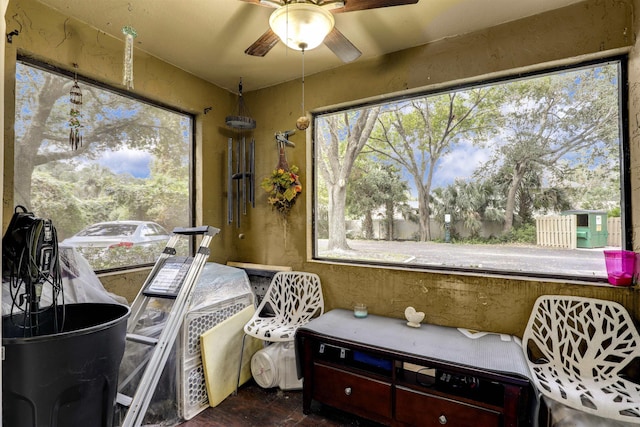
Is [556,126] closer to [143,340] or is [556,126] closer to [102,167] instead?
[143,340]

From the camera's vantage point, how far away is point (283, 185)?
9.40ft

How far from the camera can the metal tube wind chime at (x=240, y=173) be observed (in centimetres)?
305

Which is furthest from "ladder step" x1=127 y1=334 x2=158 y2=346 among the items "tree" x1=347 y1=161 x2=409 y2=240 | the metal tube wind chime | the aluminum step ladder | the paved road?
"tree" x1=347 y1=161 x2=409 y2=240

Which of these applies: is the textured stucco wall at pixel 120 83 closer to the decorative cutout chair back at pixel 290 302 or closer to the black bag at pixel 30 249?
the decorative cutout chair back at pixel 290 302

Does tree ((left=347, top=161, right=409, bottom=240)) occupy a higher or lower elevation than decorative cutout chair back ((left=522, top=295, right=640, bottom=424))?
higher

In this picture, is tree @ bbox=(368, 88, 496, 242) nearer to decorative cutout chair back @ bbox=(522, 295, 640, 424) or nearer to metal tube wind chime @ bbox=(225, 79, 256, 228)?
decorative cutout chair back @ bbox=(522, 295, 640, 424)

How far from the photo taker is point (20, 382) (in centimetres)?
103

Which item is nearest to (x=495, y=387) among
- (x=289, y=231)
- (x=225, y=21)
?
(x=289, y=231)

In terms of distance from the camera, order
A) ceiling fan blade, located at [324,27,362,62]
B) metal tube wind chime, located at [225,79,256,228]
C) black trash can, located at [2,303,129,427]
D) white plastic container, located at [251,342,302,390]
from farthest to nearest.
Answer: metal tube wind chime, located at [225,79,256,228] → white plastic container, located at [251,342,302,390] → ceiling fan blade, located at [324,27,362,62] → black trash can, located at [2,303,129,427]

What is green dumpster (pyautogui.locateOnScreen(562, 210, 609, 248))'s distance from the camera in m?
1.95

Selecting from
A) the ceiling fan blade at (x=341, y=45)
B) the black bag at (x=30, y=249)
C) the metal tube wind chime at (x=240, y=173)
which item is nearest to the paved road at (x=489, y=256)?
the metal tube wind chime at (x=240, y=173)

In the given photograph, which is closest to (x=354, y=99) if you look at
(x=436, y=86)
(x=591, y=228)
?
(x=436, y=86)

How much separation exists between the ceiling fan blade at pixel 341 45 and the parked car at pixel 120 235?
199 centimetres

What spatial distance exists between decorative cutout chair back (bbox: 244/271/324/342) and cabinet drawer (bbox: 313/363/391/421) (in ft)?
1.62
